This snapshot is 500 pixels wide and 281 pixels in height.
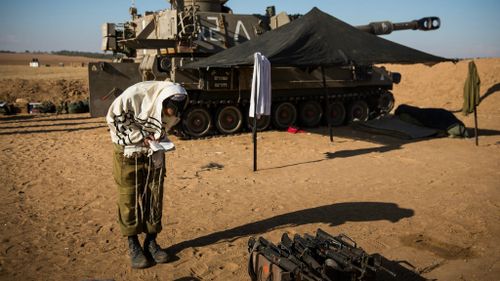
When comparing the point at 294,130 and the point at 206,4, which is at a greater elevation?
the point at 206,4

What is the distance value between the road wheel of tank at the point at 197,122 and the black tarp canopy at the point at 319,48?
1406 mm

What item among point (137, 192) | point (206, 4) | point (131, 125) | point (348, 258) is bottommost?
point (348, 258)

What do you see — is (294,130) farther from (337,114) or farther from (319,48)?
(319,48)

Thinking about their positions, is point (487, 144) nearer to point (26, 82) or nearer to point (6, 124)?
point (6, 124)

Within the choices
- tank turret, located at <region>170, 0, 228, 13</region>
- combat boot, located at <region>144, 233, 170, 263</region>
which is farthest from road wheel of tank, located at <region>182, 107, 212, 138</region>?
combat boot, located at <region>144, 233, 170, 263</region>

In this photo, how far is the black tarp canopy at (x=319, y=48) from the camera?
27.6ft

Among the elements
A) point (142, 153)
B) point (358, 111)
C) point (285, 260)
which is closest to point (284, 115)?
point (358, 111)

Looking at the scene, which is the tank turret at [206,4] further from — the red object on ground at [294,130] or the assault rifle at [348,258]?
the assault rifle at [348,258]

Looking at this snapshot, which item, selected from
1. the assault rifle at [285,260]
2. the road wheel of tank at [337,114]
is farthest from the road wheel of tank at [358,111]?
the assault rifle at [285,260]

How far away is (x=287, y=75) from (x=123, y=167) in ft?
28.7

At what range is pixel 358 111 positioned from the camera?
14.3 m

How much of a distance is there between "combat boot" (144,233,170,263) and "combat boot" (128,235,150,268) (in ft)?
0.34

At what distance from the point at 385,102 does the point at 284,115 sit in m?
4.38

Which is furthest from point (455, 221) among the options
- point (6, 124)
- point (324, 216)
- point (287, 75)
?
point (6, 124)
